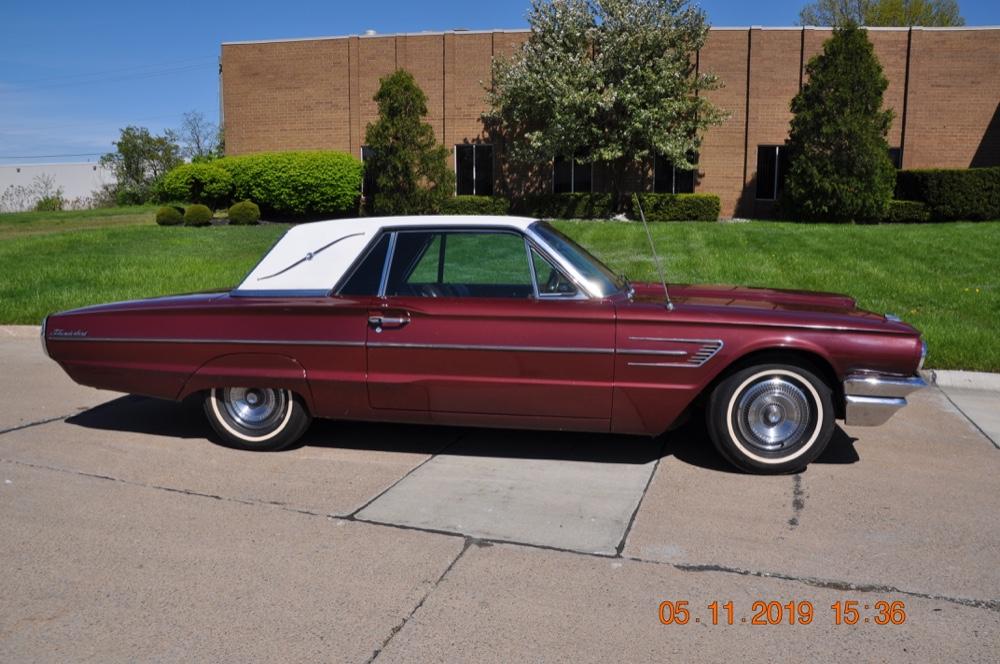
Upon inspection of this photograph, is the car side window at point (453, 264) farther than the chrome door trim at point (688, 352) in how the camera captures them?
Yes

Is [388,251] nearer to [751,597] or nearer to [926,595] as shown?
[751,597]

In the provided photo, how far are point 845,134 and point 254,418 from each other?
1857cm

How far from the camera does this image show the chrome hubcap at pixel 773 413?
5.18m

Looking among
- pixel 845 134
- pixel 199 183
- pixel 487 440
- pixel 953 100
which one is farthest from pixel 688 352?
pixel 953 100

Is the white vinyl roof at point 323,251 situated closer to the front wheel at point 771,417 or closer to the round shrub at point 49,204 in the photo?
the front wheel at point 771,417

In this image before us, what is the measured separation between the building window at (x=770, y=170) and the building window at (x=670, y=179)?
1937 mm

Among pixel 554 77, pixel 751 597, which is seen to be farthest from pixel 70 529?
pixel 554 77

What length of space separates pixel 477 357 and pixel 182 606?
7.41 feet

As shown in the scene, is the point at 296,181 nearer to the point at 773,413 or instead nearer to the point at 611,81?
the point at 611,81

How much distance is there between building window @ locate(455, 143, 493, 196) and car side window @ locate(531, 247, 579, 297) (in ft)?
70.6

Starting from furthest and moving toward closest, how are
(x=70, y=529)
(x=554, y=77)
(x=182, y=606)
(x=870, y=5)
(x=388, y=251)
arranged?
1. (x=870, y=5)
2. (x=554, y=77)
3. (x=388, y=251)
4. (x=70, y=529)
5. (x=182, y=606)

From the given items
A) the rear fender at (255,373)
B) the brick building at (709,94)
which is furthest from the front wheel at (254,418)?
the brick building at (709,94)

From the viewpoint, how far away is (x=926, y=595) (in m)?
3.72

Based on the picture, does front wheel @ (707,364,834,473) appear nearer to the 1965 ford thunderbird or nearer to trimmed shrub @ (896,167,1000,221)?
the 1965 ford thunderbird
